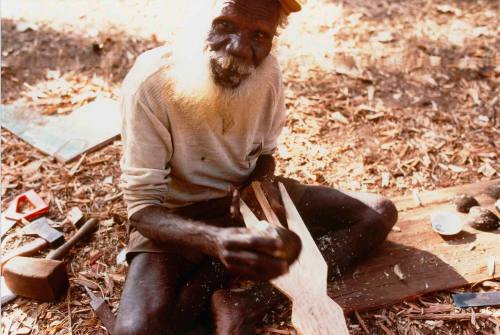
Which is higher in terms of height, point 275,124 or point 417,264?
point 275,124

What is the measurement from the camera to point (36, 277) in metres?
2.90

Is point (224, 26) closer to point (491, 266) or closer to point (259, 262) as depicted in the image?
point (259, 262)

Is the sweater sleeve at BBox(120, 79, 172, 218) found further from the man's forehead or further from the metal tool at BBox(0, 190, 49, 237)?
the metal tool at BBox(0, 190, 49, 237)

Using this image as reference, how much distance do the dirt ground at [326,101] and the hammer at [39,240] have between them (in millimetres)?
114

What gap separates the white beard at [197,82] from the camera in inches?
100

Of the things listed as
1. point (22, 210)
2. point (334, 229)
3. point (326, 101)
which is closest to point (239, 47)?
point (334, 229)

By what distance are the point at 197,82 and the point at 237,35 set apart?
321mm

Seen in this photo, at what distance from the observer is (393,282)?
10.4 ft

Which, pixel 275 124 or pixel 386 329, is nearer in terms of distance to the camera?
pixel 386 329

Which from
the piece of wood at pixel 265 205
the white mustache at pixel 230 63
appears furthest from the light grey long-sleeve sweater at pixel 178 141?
the white mustache at pixel 230 63

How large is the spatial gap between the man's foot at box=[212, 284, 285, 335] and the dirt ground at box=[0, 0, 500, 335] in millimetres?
172

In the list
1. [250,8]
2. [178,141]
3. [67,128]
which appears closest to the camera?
[250,8]

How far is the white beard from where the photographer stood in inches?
100

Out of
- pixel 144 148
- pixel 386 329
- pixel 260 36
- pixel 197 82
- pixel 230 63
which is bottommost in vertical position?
pixel 386 329
